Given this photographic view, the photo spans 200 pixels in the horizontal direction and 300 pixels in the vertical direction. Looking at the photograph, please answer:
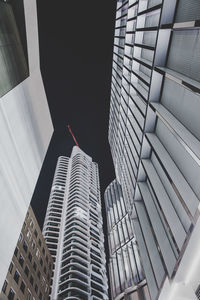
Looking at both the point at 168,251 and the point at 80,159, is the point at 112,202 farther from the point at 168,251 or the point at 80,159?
the point at 168,251

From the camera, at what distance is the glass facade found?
6320 mm

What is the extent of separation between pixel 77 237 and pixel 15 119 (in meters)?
46.4

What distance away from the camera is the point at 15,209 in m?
7.43

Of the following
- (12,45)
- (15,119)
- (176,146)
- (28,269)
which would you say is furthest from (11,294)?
(12,45)

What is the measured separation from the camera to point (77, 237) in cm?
4697

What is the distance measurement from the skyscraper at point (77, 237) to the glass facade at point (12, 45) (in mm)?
41291

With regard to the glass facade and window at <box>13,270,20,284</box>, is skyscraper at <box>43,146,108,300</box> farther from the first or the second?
the glass facade

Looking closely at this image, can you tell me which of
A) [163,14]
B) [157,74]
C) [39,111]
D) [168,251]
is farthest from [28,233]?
[163,14]

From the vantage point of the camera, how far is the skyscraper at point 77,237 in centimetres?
3847

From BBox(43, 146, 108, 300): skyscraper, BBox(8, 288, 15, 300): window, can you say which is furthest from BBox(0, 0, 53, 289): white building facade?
BBox(43, 146, 108, 300): skyscraper

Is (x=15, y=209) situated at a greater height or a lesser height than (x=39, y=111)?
lesser

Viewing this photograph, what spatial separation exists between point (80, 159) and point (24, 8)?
72701 millimetres

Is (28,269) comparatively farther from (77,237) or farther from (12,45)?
(12,45)

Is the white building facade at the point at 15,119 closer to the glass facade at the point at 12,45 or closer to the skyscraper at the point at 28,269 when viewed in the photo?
the glass facade at the point at 12,45
